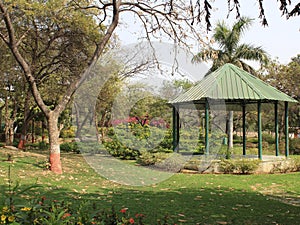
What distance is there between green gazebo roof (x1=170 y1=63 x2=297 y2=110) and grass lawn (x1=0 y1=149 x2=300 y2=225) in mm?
3245

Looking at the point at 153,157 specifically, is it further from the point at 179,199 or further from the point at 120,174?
the point at 179,199

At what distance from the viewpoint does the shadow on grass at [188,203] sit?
5949mm

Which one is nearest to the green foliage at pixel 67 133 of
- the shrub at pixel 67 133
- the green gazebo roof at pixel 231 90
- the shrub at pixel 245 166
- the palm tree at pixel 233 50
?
the shrub at pixel 67 133

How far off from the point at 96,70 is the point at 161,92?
5.29 meters

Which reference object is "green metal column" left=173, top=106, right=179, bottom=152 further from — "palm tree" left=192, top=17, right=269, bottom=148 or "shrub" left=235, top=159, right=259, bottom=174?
"palm tree" left=192, top=17, right=269, bottom=148

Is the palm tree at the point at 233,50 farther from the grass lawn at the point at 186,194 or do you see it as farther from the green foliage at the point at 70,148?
the grass lawn at the point at 186,194

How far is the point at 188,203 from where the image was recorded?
719cm

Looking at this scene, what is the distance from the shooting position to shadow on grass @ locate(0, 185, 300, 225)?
19.5ft

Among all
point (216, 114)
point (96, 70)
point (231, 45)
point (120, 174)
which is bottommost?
point (120, 174)

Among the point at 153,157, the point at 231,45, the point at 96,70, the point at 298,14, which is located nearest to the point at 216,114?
the point at 231,45

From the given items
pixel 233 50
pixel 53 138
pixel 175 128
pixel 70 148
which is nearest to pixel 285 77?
pixel 233 50

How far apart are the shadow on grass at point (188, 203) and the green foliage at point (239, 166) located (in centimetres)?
352

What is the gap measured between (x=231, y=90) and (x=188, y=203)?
307 inches

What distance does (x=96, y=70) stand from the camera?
19.8 m
